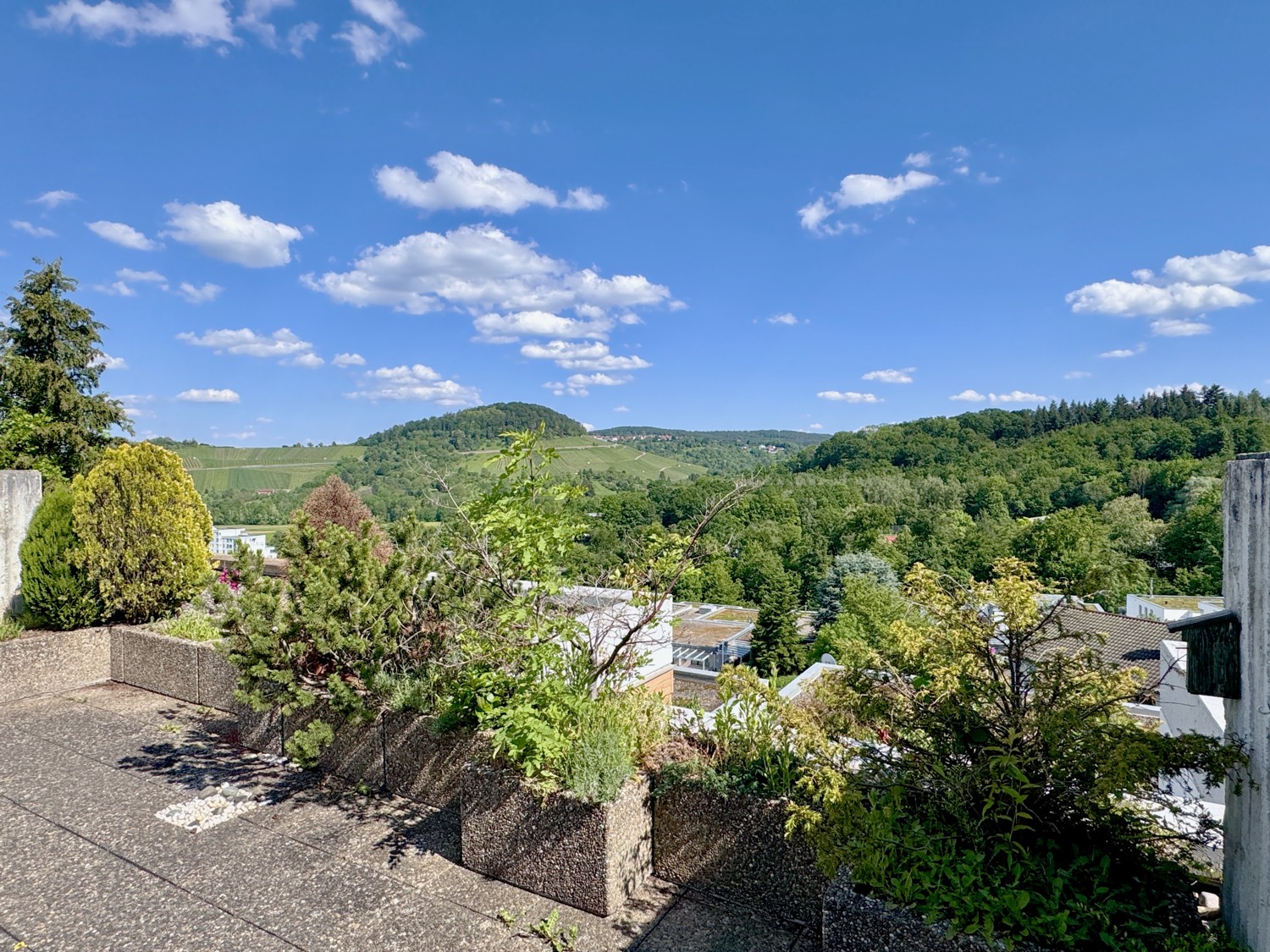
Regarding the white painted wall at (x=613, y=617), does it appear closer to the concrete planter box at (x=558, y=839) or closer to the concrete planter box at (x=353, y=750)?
the concrete planter box at (x=558, y=839)

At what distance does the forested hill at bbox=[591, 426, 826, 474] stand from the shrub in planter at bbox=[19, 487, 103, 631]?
3395 inches

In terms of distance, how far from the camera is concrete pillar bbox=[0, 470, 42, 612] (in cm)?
686

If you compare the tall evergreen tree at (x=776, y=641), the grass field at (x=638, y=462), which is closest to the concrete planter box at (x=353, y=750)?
the tall evergreen tree at (x=776, y=641)

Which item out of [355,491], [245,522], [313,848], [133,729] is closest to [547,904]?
[313,848]

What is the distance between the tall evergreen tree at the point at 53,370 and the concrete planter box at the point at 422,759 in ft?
41.9

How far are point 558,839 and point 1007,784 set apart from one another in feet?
6.51

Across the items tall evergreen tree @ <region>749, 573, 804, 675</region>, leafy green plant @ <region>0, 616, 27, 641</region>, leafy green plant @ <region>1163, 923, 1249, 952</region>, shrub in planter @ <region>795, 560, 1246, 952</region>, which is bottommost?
tall evergreen tree @ <region>749, 573, 804, 675</region>

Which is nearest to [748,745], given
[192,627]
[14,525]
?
[192,627]

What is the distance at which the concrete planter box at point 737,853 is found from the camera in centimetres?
295

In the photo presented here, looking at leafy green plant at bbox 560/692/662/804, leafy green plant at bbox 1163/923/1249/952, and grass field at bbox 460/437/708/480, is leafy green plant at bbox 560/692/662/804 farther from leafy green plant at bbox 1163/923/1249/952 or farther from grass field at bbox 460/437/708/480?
grass field at bbox 460/437/708/480

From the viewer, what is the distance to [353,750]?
14.5 feet

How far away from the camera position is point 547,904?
3.19 metres

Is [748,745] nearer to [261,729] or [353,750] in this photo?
[353,750]

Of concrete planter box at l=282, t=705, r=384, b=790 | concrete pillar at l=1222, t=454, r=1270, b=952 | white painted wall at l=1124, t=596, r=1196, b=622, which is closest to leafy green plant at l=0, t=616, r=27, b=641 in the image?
concrete planter box at l=282, t=705, r=384, b=790
